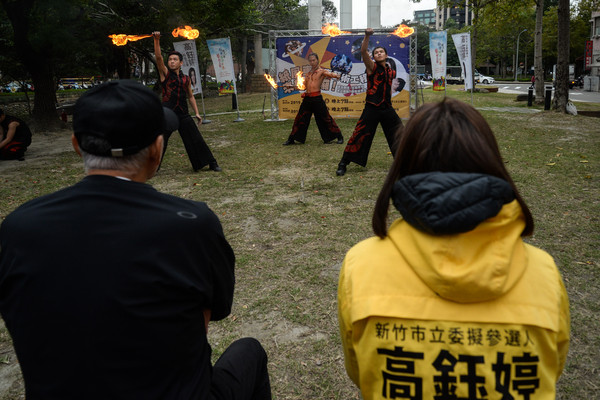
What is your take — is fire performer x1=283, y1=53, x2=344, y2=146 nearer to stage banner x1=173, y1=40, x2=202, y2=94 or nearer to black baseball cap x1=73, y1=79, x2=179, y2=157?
stage banner x1=173, y1=40, x2=202, y2=94

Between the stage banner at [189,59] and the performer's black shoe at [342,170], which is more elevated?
the stage banner at [189,59]

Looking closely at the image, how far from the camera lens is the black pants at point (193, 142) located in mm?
7941

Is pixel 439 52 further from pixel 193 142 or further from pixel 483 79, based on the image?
pixel 483 79

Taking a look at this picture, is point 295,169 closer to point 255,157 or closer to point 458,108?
point 255,157

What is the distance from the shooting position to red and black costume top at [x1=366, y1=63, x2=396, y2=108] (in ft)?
24.0

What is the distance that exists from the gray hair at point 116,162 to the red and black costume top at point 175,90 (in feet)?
21.2

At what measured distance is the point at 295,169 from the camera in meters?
8.41

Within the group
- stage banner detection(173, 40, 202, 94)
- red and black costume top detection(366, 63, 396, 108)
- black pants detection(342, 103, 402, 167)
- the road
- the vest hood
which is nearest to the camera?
the vest hood

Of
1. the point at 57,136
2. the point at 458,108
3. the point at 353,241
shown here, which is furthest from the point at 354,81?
the point at 458,108

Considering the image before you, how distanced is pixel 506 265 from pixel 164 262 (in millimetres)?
921

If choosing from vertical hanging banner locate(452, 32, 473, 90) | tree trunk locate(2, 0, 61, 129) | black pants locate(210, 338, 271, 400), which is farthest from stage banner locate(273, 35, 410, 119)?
black pants locate(210, 338, 271, 400)

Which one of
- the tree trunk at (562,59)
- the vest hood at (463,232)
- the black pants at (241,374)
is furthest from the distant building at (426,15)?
the vest hood at (463,232)

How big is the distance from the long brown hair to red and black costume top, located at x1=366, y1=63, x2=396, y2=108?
6208mm

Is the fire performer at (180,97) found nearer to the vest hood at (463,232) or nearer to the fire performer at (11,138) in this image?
the fire performer at (11,138)
